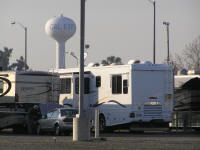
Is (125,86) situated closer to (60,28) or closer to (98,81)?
(98,81)

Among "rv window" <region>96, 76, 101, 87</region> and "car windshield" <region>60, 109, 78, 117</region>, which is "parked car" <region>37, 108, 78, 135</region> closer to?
"car windshield" <region>60, 109, 78, 117</region>

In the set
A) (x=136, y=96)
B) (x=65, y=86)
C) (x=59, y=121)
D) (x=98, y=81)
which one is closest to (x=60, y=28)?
(x=65, y=86)

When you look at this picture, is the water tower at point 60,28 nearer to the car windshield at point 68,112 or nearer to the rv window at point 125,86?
the rv window at point 125,86

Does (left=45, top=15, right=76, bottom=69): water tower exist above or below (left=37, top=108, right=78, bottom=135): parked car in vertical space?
above

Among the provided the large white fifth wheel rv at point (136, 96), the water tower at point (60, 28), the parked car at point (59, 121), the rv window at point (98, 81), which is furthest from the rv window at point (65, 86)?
the water tower at point (60, 28)

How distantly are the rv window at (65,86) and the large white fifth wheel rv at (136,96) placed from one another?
2.66m

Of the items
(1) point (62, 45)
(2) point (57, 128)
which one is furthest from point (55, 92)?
(1) point (62, 45)

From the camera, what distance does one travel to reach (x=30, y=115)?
113 feet

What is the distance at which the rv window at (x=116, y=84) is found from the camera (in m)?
33.7

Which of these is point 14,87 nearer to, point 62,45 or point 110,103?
point 110,103

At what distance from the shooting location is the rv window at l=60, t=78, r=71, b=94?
121ft

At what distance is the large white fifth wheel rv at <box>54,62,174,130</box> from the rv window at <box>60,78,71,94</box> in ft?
8.73

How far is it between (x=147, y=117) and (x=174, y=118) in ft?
7.70

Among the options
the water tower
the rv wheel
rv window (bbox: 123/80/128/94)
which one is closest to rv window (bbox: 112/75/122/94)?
rv window (bbox: 123/80/128/94)
